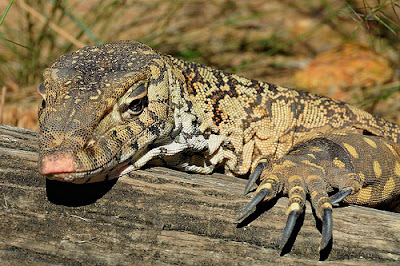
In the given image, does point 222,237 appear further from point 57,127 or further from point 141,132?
point 57,127

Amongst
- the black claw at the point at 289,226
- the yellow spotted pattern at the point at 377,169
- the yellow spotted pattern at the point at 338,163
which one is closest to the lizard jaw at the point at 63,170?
the black claw at the point at 289,226

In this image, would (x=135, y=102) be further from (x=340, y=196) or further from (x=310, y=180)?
(x=340, y=196)

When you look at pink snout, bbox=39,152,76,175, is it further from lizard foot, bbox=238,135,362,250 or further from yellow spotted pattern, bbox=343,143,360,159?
yellow spotted pattern, bbox=343,143,360,159

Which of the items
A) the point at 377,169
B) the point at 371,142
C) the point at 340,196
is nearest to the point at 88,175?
the point at 340,196

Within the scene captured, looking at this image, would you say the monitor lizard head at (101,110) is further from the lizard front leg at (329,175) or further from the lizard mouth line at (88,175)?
the lizard front leg at (329,175)

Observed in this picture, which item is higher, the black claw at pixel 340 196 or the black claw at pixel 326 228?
the black claw at pixel 340 196

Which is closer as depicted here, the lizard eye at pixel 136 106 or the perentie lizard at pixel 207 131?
the perentie lizard at pixel 207 131

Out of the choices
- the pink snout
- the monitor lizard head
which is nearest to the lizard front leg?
the monitor lizard head
